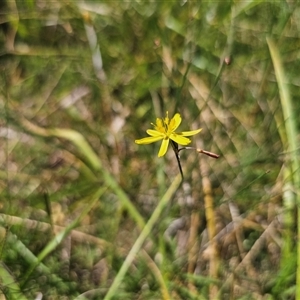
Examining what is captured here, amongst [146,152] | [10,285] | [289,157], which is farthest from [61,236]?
[289,157]

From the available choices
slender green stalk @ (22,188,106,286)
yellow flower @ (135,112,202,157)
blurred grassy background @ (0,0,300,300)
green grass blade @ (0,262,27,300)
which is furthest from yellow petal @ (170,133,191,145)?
green grass blade @ (0,262,27,300)

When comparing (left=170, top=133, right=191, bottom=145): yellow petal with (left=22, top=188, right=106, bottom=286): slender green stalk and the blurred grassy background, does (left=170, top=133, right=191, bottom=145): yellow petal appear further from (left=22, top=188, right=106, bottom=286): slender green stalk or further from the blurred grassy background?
(left=22, top=188, right=106, bottom=286): slender green stalk

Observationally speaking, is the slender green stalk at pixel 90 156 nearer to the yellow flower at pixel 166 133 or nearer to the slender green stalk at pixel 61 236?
the slender green stalk at pixel 61 236

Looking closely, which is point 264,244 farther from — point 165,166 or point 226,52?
point 226,52

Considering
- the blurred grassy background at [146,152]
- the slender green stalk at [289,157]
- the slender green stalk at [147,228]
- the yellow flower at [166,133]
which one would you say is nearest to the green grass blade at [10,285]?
the blurred grassy background at [146,152]

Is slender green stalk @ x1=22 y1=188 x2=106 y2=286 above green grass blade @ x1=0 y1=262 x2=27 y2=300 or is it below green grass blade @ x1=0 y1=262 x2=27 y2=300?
above

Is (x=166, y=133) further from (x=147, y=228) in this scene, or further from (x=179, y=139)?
(x=147, y=228)

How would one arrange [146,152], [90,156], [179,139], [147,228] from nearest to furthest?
1. [179,139]
2. [147,228]
3. [90,156]
4. [146,152]

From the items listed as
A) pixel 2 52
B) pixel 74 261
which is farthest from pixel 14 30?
pixel 74 261
